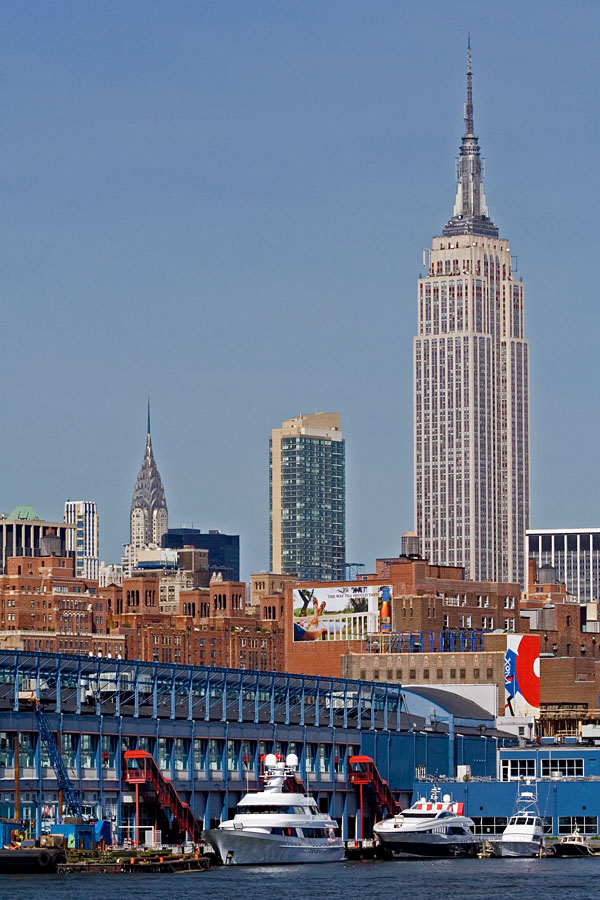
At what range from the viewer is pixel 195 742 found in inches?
6742

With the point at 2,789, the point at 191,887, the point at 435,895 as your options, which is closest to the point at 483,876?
the point at 435,895

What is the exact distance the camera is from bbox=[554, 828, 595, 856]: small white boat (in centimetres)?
17771

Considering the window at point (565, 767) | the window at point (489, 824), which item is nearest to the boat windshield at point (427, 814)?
the window at point (489, 824)

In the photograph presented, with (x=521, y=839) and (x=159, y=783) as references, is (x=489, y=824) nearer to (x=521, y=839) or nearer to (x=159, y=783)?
(x=521, y=839)

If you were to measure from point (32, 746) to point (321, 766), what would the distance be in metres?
36.1

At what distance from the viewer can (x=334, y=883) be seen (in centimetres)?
14525

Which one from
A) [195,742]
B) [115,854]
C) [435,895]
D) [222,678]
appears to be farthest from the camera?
[222,678]

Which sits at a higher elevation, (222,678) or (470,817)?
(222,678)

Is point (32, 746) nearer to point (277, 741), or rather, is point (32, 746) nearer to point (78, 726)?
point (78, 726)

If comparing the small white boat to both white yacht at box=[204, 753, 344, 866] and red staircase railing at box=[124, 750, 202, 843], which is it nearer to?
white yacht at box=[204, 753, 344, 866]

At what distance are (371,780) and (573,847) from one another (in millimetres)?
18694

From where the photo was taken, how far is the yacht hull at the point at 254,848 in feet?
512

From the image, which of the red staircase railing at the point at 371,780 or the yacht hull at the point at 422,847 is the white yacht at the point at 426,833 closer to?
the yacht hull at the point at 422,847

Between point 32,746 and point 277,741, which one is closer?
point 32,746
